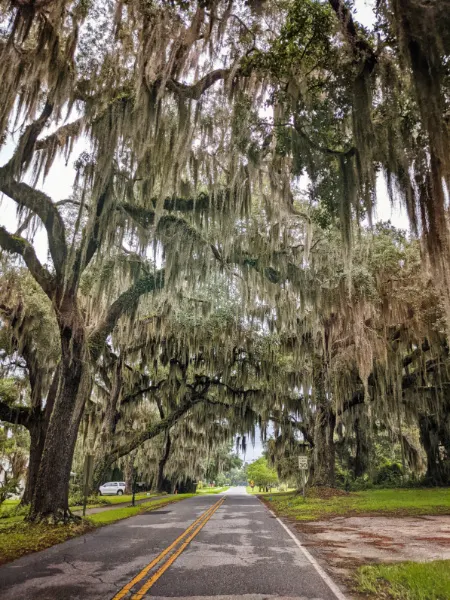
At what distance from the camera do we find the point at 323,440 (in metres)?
21.4

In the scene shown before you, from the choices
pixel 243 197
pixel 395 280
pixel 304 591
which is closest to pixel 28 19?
pixel 243 197

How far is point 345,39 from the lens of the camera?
5820mm

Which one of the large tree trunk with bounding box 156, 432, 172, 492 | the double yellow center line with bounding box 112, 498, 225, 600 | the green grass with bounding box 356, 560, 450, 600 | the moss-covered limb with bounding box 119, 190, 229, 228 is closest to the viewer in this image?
the green grass with bounding box 356, 560, 450, 600

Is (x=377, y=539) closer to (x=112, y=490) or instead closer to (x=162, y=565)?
(x=162, y=565)

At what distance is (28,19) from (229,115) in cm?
394

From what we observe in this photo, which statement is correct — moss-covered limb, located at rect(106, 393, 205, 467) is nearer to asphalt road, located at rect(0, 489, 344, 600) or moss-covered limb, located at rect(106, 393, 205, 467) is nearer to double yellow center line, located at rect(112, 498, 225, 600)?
double yellow center line, located at rect(112, 498, 225, 600)

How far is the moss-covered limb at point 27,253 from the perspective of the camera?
10.2m

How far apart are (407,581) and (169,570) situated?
9.74ft

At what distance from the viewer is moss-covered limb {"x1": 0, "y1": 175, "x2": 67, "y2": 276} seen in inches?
372

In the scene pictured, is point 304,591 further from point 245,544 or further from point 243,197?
point 243,197

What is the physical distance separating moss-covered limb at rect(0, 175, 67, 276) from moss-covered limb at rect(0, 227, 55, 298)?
14.2 inches

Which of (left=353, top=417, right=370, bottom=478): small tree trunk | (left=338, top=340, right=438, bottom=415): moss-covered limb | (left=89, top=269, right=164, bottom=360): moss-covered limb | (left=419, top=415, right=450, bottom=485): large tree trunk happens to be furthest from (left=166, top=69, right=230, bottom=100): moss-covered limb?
(left=353, top=417, right=370, bottom=478): small tree trunk

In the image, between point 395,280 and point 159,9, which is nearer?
point 159,9

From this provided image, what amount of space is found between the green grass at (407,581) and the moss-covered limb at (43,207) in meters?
9.08
